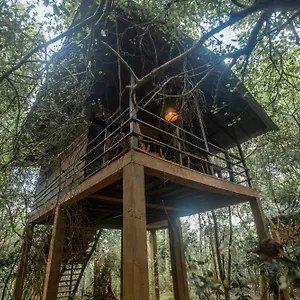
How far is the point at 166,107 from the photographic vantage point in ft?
22.0

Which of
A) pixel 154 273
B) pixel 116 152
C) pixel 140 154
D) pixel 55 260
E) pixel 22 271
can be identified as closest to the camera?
pixel 140 154

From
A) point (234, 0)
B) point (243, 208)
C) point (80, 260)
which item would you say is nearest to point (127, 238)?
point (234, 0)

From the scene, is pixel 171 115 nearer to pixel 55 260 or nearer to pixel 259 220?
pixel 259 220

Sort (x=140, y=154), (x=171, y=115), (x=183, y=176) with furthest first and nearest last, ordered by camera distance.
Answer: (x=171, y=115) → (x=183, y=176) → (x=140, y=154)

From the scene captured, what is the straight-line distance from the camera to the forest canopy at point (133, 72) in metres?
2.28

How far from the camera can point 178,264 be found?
657 centimetres

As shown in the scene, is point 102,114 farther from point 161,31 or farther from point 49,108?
point 161,31

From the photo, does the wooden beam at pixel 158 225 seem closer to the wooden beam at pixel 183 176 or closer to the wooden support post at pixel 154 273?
the wooden support post at pixel 154 273

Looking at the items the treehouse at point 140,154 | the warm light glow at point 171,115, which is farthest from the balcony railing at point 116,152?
the warm light glow at point 171,115

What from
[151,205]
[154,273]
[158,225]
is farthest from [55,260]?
[154,273]

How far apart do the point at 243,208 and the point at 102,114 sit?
7.09 metres

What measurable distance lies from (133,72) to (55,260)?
4028mm

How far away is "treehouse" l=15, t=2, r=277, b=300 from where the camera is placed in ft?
9.18

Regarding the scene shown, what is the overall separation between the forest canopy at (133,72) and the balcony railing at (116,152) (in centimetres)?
53
